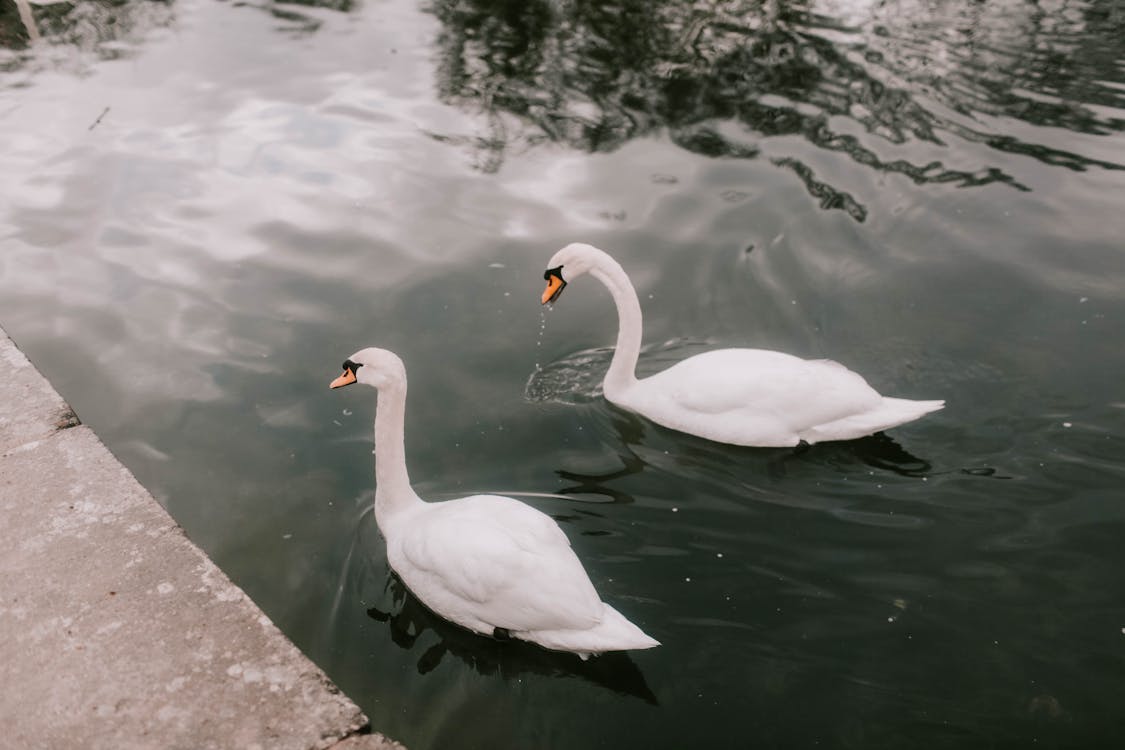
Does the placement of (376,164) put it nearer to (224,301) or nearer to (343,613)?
(224,301)

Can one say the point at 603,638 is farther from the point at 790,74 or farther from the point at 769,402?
the point at 790,74

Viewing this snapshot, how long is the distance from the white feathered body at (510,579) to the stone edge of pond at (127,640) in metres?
0.86

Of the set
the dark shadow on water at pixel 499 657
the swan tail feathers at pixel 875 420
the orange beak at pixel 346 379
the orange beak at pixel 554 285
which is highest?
the orange beak at pixel 346 379

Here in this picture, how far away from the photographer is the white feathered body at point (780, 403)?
586cm

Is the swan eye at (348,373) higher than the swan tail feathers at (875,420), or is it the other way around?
the swan eye at (348,373)

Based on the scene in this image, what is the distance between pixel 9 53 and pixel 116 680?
1164cm

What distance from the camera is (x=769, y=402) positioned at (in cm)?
588

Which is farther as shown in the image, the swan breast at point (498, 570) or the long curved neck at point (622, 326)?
the long curved neck at point (622, 326)

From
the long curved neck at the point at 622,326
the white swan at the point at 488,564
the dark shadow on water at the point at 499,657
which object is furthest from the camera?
the long curved neck at the point at 622,326

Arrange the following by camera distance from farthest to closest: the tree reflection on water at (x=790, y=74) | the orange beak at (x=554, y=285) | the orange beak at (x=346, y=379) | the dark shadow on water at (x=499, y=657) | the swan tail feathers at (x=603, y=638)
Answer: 1. the tree reflection on water at (x=790, y=74)
2. the orange beak at (x=554, y=285)
3. the orange beak at (x=346, y=379)
4. the dark shadow on water at (x=499, y=657)
5. the swan tail feathers at (x=603, y=638)

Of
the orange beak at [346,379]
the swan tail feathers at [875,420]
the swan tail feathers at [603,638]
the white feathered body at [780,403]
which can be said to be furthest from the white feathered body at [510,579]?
the swan tail feathers at [875,420]

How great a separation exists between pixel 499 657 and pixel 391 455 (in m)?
1.14

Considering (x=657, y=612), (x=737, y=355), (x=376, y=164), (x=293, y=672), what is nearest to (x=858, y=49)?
(x=376, y=164)

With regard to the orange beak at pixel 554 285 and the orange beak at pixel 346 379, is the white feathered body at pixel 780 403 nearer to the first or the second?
the orange beak at pixel 554 285
